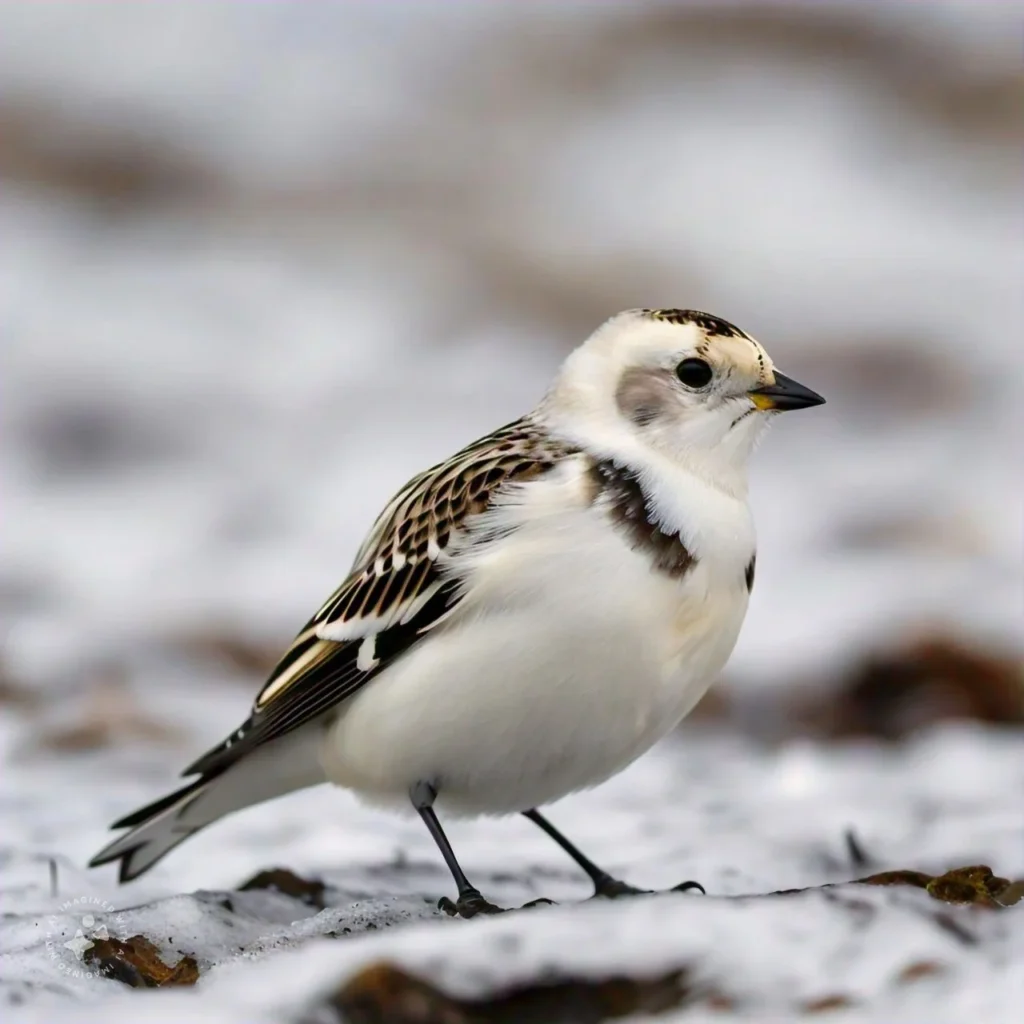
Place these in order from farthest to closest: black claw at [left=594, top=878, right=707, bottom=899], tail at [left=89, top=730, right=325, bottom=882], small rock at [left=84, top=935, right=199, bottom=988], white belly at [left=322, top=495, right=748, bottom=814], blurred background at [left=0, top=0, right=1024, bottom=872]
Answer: blurred background at [left=0, top=0, right=1024, bottom=872], tail at [left=89, top=730, right=325, bottom=882], black claw at [left=594, top=878, right=707, bottom=899], white belly at [left=322, top=495, right=748, bottom=814], small rock at [left=84, top=935, right=199, bottom=988]

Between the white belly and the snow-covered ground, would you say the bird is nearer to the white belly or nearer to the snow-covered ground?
the white belly

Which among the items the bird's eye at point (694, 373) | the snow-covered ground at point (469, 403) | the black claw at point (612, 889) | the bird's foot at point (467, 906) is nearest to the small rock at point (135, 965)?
the snow-covered ground at point (469, 403)

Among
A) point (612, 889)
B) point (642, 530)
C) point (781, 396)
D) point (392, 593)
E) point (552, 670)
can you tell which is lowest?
point (612, 889)

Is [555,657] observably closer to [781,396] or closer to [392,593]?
[392,593]

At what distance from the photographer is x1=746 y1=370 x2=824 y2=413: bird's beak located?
3.55 meters

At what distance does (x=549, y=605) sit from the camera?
3.23 meters

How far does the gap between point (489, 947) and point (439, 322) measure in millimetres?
7717

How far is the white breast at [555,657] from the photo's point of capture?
10.6 ft

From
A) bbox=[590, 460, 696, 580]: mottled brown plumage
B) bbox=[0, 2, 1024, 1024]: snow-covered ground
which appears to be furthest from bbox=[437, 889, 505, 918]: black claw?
bbox=[590, 460, 696, 580]: mottled brown plumage

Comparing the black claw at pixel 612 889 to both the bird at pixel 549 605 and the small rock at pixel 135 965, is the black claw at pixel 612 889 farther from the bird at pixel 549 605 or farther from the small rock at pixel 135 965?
the small rock at pixel 135 965

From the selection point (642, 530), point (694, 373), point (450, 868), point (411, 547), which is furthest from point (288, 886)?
point (694, 373)

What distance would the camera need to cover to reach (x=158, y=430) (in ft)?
30.0

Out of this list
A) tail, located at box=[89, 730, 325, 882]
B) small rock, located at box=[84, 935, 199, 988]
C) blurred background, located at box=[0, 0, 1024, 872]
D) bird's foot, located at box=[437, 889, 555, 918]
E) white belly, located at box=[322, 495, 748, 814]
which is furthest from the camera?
blurred background, located at box=[0, 0, 1024, 872]

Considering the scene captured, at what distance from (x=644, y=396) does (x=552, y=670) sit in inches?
26.3
